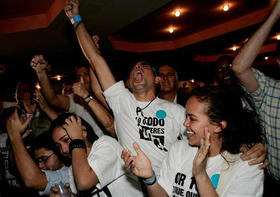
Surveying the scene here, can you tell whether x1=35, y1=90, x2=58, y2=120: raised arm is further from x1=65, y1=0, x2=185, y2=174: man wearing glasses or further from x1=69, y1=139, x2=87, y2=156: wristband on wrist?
x1=69, y1=139, x2=87, y2=156: wristband on wrist

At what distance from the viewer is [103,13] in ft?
13.9

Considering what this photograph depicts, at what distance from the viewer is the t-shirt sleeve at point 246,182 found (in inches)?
45.0

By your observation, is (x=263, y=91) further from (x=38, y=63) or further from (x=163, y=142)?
(x=38, y=63)

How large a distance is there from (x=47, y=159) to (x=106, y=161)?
30.0 inches

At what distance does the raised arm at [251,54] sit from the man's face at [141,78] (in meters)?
0.86

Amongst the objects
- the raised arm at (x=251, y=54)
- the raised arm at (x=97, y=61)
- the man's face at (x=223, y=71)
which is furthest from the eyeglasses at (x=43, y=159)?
the man's face at (x=223, y=71)

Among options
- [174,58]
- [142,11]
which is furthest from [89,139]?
[174,58]

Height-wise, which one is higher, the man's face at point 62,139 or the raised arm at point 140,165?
the man's face at point 62,139

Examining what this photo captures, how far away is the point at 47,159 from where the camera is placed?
187 centimetres

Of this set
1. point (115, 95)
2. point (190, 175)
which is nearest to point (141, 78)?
point (115, 95)

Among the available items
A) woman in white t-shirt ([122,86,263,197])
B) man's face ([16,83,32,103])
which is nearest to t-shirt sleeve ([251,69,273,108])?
woman in white t-shirt ([122,86,263,197])

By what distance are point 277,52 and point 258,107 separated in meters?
0.48

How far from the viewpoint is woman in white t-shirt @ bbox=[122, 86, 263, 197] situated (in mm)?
1188

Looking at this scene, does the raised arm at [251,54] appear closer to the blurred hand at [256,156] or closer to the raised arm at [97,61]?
the blurred hand at [256,156]
